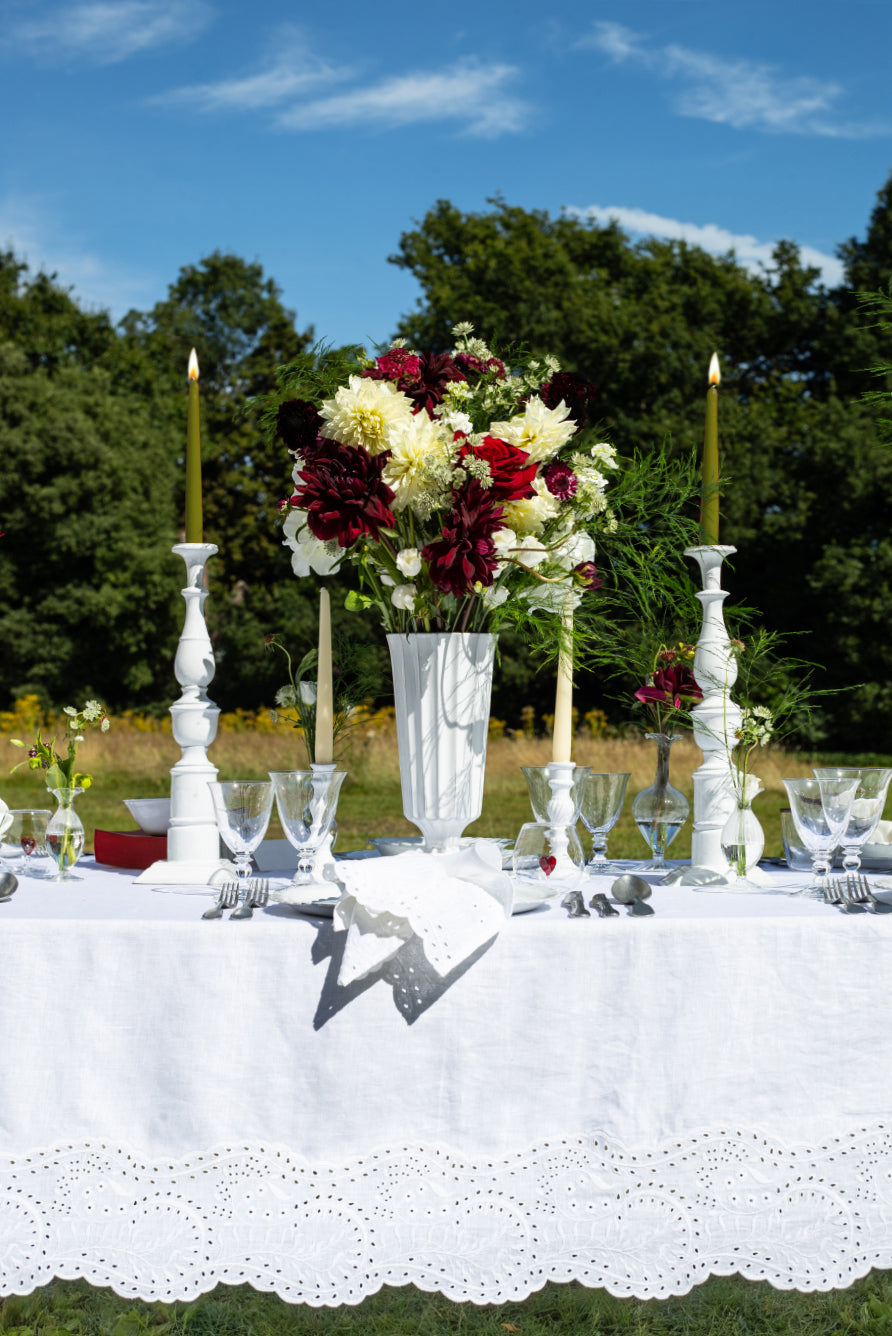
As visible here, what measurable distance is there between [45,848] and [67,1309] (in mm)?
1215

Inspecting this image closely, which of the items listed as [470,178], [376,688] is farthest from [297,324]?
[376,688]

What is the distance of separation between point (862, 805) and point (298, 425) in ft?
4.34

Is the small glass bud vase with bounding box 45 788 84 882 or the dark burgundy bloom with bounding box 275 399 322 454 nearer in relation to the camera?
the dark burgundy bloom with bounding box 275 399 322 454

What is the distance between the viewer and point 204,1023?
1841mm

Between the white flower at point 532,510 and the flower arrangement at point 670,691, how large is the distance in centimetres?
57

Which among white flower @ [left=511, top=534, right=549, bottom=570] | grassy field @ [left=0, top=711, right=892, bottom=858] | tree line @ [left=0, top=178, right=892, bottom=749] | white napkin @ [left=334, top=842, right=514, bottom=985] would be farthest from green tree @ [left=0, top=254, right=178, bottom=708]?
white napkin @ [left=334, top=842, right=514, bottom=985]

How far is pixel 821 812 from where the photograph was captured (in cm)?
224

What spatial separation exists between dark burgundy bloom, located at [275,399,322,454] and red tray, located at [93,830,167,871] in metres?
1.03

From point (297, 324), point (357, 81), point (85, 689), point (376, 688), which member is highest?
point (357, 81)

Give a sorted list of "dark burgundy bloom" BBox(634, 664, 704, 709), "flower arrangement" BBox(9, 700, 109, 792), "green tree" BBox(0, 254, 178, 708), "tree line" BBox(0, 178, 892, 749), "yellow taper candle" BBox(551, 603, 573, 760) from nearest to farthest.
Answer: "yellow taper candle" BBox(551, 603, 573, 760) → "flower arrangement" BBox(9, 700, 109, 792) → "dark burgundy bloom" BBox(634, 664, 704, 709) → "tree line" BBox(0, 178, 892, 749) → "green tree" BBox(0, 254, 178, 708)

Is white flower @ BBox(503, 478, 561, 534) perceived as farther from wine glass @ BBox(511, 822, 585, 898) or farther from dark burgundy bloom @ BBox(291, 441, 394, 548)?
wine glass @ BBox(511, 822, 585, 898)

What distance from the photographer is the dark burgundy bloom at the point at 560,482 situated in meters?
2.16

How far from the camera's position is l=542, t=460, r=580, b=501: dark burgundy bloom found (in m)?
2.16

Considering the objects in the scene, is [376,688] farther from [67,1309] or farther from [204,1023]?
[67,1309]
